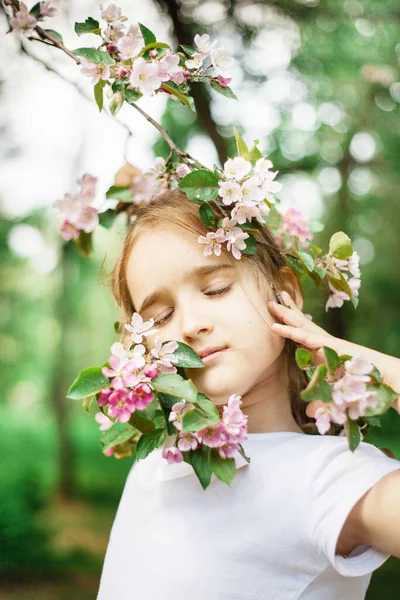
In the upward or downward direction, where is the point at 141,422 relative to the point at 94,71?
downward

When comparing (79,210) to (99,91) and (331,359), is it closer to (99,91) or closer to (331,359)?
(99,91)

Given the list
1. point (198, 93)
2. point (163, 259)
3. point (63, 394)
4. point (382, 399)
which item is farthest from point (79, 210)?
point (63, 394)

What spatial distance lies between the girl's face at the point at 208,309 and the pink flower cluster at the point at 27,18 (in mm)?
416

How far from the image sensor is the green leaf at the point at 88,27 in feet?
3.37

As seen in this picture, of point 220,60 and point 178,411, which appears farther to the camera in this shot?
point 220,60

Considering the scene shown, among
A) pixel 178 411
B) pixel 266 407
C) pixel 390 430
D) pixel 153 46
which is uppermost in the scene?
pixel 153 46

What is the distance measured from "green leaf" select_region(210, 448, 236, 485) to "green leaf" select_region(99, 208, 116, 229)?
1.91 feet

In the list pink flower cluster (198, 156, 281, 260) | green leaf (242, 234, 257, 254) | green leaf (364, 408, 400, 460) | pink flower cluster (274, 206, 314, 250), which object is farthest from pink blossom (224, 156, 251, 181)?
green leaf (364, 408, 400, 460)

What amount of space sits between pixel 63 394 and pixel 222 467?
4.43 m

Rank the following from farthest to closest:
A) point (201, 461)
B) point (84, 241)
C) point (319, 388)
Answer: point (84, 241)
point (201, 461)
point (319, 388)

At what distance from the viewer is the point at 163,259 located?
3.43 ft

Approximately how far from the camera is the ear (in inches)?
47.1

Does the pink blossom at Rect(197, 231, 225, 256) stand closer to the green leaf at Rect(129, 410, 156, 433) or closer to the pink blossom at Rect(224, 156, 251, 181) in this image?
the pink blossom at Rect(224, 156, 251, 181)

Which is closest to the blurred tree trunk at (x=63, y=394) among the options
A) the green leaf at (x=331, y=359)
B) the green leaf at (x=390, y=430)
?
the green leaf at (x=390, y=430)
